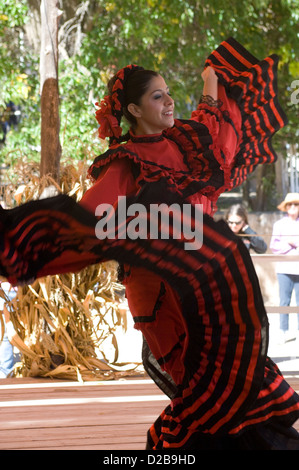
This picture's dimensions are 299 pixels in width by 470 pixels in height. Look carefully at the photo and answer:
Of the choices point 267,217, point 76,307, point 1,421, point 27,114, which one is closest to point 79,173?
point 76,307

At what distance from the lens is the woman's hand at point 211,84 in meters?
2.56

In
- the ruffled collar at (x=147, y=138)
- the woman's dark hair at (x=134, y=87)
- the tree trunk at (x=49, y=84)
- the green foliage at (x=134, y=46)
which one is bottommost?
the ruffled collar at (x=147, y=138)

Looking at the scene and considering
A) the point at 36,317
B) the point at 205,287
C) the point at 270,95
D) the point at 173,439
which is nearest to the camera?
the point at 205,287

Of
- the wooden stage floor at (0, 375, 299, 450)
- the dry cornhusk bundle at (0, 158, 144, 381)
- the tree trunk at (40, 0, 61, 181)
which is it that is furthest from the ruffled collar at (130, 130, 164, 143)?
the tree trunk at (40, 0, 61, 181)

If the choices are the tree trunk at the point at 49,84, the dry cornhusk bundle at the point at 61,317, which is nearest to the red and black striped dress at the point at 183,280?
the dry cornhusk bundle at the point at 61,317

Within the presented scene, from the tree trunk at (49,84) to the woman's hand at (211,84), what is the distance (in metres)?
2.00

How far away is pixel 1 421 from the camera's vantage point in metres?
3.21

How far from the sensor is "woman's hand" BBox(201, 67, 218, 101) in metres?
2.56

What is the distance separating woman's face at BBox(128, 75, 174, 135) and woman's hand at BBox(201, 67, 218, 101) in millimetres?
251

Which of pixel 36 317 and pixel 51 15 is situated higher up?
pixel 51 15

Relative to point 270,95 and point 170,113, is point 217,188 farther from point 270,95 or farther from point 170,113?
point 270,95

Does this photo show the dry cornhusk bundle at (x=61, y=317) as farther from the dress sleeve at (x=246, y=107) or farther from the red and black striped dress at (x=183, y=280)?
the red and black striped dress at (x=183, y=280)

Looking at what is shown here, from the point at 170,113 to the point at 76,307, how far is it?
2165 mm

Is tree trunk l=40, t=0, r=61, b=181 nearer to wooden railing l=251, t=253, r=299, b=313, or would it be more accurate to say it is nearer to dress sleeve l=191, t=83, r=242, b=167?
wooden railing l=251, t=253, r=299, b=313
